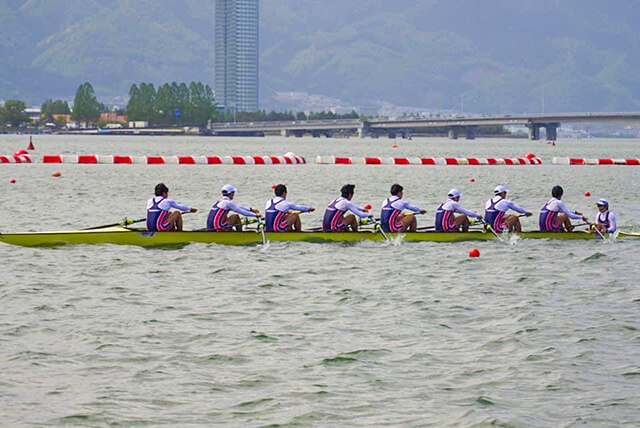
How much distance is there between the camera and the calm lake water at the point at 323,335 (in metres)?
16.1

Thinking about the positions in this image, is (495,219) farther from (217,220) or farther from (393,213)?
(217,220)

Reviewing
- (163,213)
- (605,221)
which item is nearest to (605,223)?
(605,221)

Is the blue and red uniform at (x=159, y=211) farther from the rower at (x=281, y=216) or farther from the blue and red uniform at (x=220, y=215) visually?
the rower at (x=281, y=216)

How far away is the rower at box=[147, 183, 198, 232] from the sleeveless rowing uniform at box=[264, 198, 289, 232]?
244 centimetres

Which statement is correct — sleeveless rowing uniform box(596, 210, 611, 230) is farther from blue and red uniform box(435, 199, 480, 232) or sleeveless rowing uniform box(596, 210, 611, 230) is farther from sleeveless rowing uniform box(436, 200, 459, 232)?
sleeveless rowing uniform box(436, 200, 459, 232)

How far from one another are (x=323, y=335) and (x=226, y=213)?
11837 millimetres

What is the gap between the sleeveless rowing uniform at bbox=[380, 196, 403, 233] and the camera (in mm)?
33062

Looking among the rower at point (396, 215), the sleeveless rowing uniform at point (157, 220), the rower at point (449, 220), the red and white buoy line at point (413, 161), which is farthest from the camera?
the red and white buoy line at point (413, 161)

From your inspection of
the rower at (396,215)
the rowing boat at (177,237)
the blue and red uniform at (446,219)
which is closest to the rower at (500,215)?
the blue and red uniform at (446,219)

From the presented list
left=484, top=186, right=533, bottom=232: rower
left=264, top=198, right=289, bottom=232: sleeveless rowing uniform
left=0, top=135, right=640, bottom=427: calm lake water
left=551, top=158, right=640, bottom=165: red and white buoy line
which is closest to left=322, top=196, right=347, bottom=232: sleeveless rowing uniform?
left=0, top=135, right=640, bottom=427: calm lake water

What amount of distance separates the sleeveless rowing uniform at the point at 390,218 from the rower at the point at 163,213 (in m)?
5.96

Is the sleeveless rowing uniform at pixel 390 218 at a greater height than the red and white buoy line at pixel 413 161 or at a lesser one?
lesser

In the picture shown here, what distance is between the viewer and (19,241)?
102 feet

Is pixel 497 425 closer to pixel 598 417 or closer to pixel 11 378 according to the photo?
pixel 598 417
